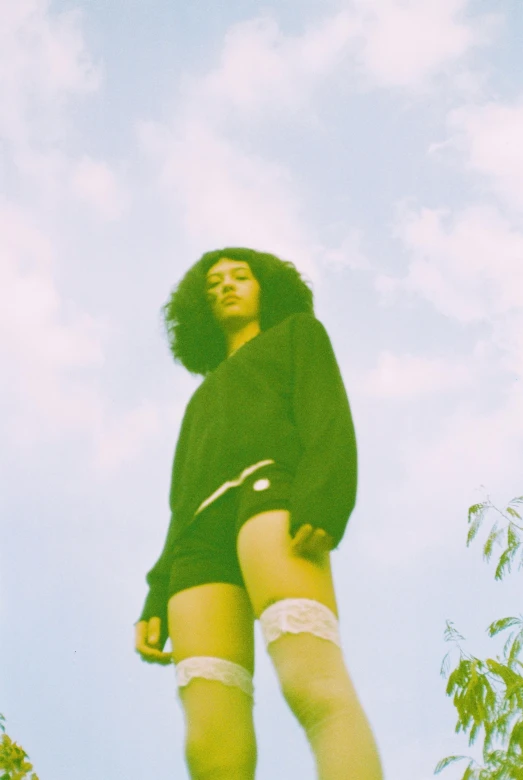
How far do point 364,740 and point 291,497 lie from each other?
0.68m

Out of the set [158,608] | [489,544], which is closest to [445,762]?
[489,544]

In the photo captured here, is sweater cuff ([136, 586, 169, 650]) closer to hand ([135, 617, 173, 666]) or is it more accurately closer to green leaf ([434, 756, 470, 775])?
Result: hand ([135, 617, 173, 666])

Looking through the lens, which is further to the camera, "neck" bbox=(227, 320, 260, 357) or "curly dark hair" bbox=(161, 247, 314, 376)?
"curly dark hair" bbox=(161, 247, 314, 376)

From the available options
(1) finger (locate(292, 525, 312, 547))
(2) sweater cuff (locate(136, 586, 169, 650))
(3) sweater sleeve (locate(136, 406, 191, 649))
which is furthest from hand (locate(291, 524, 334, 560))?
(2) sweater cuff (locate(136, 586, 169, 650))

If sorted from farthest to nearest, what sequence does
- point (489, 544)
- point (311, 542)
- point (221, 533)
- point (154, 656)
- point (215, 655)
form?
1. point (489, 544)
2. point (154, 656)
3. point (221, 533)
4. point (215, 655)
5. point (311, 542)

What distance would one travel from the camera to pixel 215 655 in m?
2.35

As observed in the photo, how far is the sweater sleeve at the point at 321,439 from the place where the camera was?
2.24 metres

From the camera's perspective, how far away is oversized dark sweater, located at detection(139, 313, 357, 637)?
2305 millimetres

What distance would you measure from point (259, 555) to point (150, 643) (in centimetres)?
65

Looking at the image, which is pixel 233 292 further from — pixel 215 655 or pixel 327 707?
pixel 327 707

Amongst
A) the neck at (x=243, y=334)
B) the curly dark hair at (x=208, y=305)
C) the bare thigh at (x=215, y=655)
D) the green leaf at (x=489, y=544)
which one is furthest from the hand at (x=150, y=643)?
the green leaf at (x=489, y=544)

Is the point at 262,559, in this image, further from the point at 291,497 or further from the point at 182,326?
the point at 182,326

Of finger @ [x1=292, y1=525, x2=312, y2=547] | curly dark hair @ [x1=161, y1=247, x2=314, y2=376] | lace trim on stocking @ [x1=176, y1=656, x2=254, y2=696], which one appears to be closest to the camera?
finger @ [x1=292, y1=525, x2=312, y2=547]

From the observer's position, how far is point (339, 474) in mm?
2324
